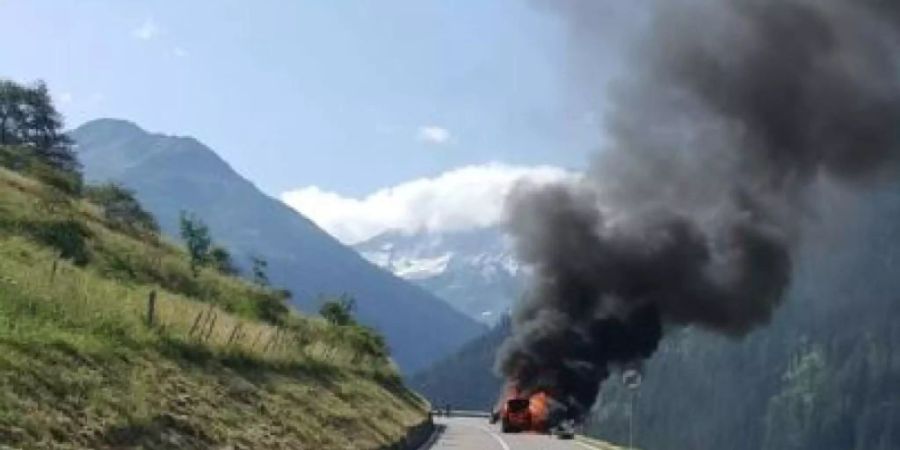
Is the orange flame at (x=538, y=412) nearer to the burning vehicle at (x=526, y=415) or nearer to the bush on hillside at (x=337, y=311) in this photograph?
the burning vehicle at (x=526, y=415)

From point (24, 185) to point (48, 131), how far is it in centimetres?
6778

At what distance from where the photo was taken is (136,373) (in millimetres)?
21375

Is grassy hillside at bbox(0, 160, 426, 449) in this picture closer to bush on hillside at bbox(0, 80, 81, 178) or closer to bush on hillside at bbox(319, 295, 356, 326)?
bush on hillside at bbox(319, 295, 356, 326)

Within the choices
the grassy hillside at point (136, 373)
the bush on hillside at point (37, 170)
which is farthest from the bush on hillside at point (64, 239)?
the bush on hillside at point (37, 170)

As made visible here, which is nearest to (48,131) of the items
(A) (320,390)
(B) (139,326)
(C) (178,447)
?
(A) (320,390)

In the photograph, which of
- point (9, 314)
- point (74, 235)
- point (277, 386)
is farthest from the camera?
point (74, 235)

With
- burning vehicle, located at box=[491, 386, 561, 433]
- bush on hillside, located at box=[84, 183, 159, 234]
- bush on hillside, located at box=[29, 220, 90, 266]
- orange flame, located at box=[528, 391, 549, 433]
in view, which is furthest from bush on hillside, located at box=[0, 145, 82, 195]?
orange flame, located at box=[528, 391, 549, 433]

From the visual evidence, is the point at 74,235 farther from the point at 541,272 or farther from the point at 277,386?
the point at 541,272

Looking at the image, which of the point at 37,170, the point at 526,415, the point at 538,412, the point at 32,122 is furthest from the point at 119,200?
the point at 538,412

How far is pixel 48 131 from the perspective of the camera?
11894 cm

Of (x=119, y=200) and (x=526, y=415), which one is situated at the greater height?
(x=119, y=200)

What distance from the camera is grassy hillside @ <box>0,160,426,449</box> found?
17203mm

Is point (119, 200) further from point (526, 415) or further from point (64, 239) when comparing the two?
point (64, 239)

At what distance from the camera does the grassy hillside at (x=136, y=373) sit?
17203 millimetres
